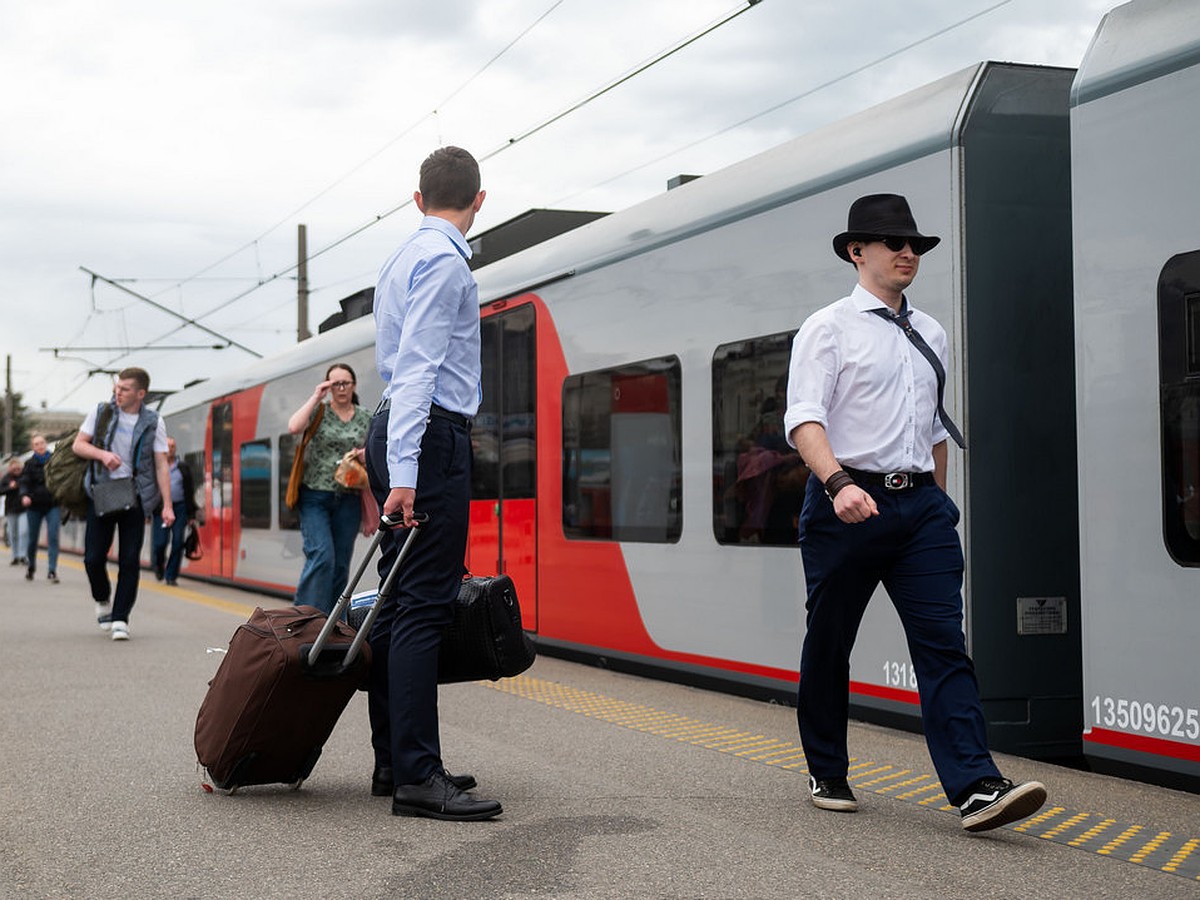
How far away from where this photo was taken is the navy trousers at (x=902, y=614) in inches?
164

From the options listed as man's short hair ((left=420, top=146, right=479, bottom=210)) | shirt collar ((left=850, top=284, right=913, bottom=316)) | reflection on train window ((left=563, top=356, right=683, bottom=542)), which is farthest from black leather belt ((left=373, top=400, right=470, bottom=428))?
reflection on train window ((left=563, top=356, right=683, bottom=542))

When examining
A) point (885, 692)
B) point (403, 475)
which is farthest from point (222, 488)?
point (403, 475)

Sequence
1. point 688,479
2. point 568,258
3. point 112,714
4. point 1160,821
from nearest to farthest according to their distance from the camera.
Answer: point 1160,821 → point 112,714 → point 688,479 → point 568,258

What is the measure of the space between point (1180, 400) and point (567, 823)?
7.39 feet

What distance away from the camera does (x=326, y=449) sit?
26.5 ft

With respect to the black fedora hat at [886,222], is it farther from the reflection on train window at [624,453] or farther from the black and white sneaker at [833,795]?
the reflection on train window at [624,453]

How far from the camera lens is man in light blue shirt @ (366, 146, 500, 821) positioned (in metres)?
4.27

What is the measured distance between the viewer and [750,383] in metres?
6.77

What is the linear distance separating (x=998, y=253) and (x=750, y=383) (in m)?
1.49

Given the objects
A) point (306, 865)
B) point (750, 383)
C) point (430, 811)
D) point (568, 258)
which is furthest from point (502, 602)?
point (568, 258)

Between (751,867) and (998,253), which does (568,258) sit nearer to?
(998,253)

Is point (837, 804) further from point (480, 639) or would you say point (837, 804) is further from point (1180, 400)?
point (1180, 400)

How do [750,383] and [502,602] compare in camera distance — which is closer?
[502,602]

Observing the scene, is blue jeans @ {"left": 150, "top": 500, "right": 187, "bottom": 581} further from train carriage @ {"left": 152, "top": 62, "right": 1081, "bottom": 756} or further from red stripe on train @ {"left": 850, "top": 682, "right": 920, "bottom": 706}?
red stripe on train @ {"left": 850, "top": 682, "right": 920, "bottom": 706}
